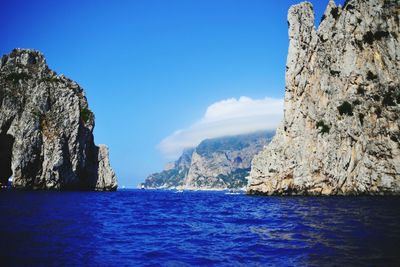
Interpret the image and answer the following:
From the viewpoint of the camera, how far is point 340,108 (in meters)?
85.1

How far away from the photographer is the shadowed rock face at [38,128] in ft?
294

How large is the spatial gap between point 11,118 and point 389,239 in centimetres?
9532

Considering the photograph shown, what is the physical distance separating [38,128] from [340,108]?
80746mm

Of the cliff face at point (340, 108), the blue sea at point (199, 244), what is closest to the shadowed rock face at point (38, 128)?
the cliff face at point (340, 108)

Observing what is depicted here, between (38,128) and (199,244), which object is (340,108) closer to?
(199,244)

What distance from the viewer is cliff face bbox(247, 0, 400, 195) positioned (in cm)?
7681

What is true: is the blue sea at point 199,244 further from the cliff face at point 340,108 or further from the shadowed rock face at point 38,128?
the shadowed rock face at point 38,128

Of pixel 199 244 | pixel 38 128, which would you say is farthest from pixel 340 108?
pixel 38 128

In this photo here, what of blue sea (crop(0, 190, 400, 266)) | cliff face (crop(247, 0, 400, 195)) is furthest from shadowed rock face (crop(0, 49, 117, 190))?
blue sea (crop(0, 190, 400, 266))

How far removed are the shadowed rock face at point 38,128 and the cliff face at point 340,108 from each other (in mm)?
55915

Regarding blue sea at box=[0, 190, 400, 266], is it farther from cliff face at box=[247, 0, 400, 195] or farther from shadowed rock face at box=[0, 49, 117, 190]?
shadowed rock face at box=[0, 49, 117, 190]

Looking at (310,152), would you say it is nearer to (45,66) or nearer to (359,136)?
(359,136)

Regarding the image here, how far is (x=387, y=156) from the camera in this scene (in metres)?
75.3

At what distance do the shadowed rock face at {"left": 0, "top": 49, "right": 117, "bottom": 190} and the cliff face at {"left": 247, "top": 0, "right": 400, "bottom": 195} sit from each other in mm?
55915
